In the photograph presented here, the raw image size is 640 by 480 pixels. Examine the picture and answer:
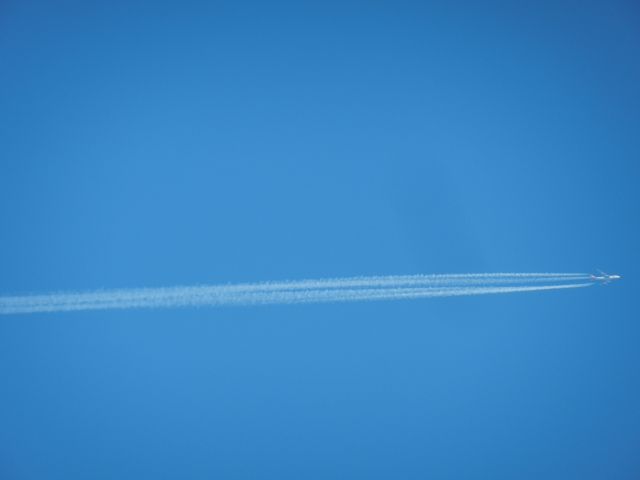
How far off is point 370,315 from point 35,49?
12.2 ft

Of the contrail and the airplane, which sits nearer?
the contrail

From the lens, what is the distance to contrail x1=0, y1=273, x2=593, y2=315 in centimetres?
288

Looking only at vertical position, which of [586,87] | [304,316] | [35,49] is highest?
[586,87]

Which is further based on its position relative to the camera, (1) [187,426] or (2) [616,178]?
(2) [616,178]

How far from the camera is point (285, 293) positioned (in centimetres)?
292

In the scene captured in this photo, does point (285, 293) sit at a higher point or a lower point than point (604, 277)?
lower

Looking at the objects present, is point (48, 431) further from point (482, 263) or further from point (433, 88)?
point (433, 88)

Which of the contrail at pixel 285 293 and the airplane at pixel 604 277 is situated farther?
the airplane at pixel 604 277

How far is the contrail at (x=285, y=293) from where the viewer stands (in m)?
2.88

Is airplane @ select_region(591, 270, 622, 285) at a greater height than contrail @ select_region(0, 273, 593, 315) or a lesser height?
greater

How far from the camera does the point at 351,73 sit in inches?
119

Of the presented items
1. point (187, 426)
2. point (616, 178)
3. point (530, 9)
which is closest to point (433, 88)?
point (530, 9)

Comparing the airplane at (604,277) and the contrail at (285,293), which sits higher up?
the airplane at (604,277)

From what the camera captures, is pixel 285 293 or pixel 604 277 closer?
pixel 285 293
